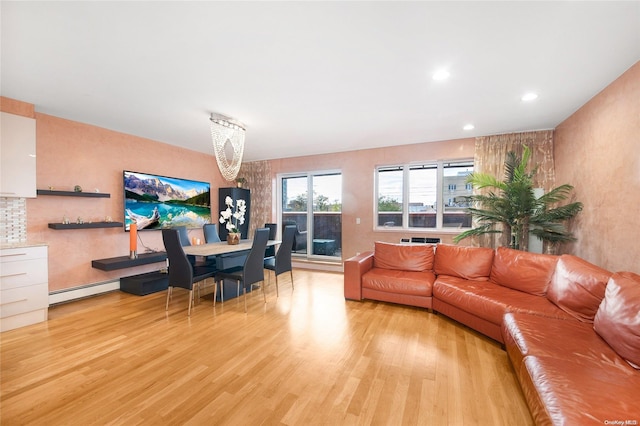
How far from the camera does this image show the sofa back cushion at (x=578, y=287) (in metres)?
2.05

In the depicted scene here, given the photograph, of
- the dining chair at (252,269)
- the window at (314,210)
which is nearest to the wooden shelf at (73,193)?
the dining chair at (252,269)

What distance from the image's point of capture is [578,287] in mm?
2180

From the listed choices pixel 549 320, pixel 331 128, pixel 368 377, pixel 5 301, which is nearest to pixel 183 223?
pixel 5 301

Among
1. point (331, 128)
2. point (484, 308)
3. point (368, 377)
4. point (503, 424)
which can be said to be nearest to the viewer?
point (503, 424)

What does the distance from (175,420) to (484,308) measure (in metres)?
2.75

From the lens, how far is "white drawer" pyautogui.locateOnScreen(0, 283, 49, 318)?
8.95ft

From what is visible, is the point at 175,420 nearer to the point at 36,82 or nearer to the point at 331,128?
the point at 36,82

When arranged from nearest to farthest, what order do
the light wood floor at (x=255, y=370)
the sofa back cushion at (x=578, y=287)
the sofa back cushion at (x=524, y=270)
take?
the light wood floor at (x=255, y=370) < the sofa back cushion at (x=578, y=287) < the sofa back cushion at (x=524, y=270)

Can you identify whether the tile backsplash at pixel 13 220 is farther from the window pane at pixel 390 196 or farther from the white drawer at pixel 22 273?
the window pane at pixel 390 196

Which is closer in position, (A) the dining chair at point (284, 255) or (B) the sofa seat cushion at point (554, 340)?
(B) the sofa seat cushion at point (554, 340)

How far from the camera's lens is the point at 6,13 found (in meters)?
1.69

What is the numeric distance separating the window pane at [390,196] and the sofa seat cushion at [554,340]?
3.08m

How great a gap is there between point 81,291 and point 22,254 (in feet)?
3.79

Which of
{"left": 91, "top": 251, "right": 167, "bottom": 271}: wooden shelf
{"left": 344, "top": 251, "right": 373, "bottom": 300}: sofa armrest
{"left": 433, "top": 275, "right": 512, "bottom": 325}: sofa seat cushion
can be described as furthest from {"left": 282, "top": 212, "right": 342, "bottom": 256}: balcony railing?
{"left": 91, "top": 251, "right": 167, "bottom": 271}: wooden shelf
